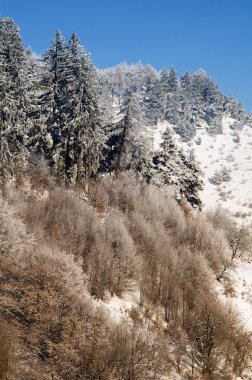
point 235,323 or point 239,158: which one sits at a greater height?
point 239,158

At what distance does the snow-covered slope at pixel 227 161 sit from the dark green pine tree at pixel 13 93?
29944mm

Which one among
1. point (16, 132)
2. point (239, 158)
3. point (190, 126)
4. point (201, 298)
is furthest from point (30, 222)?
point (190, 126)

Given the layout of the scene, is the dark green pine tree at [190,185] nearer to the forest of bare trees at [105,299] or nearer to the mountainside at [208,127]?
the forest of bare trees at [105,299]

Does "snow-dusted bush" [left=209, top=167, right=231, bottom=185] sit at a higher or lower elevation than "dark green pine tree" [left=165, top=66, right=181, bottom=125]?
lower

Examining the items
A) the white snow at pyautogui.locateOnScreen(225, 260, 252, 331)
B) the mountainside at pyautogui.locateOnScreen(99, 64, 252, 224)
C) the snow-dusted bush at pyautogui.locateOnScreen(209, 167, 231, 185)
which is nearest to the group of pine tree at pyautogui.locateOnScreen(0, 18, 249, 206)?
the white snow at pyautogui.locateOnScreen(225, 260, 252, 331)

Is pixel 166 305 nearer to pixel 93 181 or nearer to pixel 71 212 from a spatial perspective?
pixel 71 212

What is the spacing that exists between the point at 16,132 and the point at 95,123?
808cm

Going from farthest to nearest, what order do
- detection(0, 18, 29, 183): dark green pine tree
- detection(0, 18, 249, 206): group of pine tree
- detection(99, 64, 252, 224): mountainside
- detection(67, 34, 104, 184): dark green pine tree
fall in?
detection(99, 64, 252, 224): mountainside
detection(67, 34, 104, 184): dark green pine tree
detection(0, 18, 249, 206): group of pine tree
detection(0, 18, 29, 183): dark green pine tree

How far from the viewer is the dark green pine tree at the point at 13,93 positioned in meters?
29.8

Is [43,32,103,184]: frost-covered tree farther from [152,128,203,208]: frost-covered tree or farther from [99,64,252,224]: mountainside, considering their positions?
[99,64,252,224]: mountainside

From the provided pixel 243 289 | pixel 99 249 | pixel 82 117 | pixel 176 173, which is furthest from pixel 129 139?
pixel 99 249

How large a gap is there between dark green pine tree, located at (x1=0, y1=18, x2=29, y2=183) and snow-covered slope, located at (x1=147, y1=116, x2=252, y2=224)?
2994 centimetres

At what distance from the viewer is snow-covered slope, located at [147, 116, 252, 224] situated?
6107 cm

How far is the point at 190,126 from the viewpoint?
92.1m
